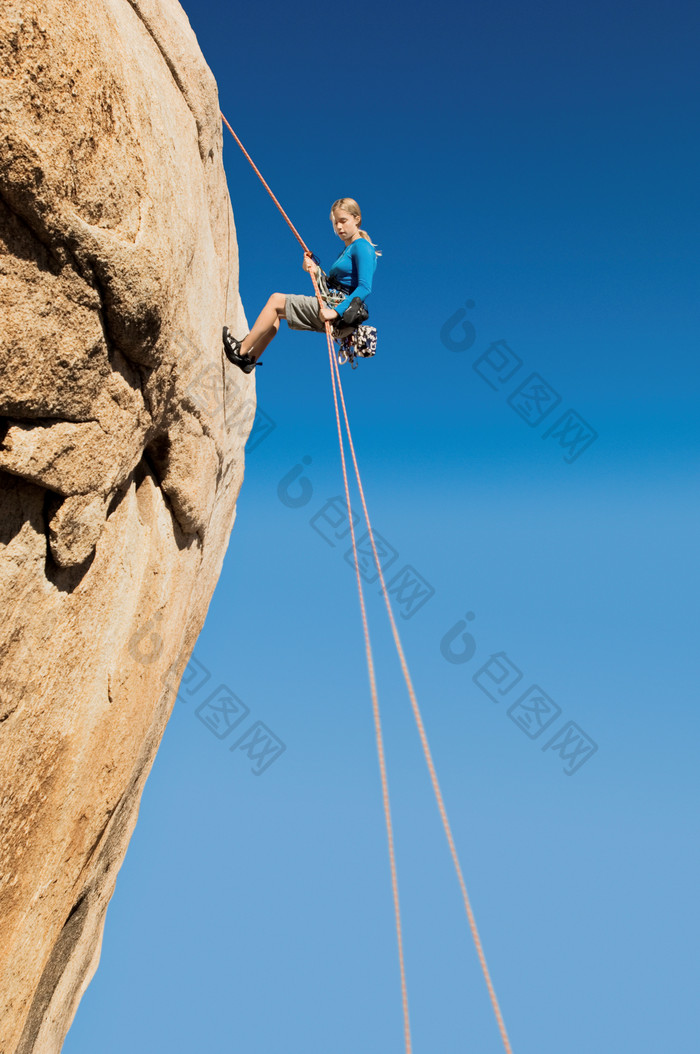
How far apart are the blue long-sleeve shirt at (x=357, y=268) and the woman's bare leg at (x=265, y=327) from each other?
0.63 meters

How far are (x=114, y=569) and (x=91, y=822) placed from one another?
1.97m

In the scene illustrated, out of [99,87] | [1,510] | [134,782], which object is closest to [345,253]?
[99,87]

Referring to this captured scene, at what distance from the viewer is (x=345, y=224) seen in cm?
793

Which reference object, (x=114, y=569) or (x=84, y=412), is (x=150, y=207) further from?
(x=114, y=569)

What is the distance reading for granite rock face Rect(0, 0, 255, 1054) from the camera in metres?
3.99

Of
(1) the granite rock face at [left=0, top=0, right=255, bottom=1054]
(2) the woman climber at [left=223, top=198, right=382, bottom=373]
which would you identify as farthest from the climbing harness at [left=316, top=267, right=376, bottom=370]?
(1) the granite rock face at [left=0, top=0, right=255, bottom=1054]

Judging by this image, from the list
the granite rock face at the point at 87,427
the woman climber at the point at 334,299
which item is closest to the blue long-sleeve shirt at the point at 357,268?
the woman climber at the point at 334,299

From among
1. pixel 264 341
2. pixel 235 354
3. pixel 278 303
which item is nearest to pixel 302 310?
pixel 278 303

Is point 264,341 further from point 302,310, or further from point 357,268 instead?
point 357,268

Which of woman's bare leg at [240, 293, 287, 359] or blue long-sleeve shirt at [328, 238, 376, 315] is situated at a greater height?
blue long-sleeve shirt at [328, 238, 376, 315]

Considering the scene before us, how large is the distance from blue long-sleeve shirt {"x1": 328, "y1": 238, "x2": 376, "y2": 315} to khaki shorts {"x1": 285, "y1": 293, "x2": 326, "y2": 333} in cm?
25

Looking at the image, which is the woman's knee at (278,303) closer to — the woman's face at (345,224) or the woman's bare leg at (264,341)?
the woman's bare leg at (264,341)

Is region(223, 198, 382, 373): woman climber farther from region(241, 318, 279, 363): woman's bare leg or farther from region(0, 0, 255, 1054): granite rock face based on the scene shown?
region(0, 0, 255, 1054): granite rock face

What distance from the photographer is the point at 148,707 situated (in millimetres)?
6434
